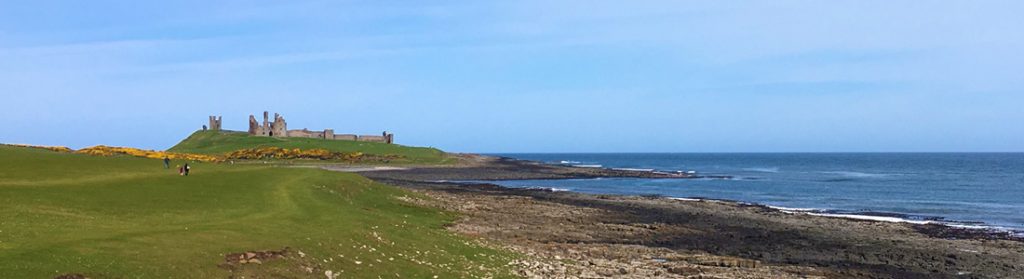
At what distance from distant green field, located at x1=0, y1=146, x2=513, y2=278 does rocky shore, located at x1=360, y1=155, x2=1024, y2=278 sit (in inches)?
142

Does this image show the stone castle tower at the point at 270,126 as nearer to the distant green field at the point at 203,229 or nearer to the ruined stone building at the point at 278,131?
the ruined stone building at the point at 278,131

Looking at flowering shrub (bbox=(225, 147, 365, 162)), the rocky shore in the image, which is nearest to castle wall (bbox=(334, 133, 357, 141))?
flowering shrub (bbox=(225, 147, 365, 162))

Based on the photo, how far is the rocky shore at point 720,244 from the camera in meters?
29.7

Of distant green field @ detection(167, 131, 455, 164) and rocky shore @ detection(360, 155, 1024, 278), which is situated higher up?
distant green field @ detection(167, 131, 455, 164)

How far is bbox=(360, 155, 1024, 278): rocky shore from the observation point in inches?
1169

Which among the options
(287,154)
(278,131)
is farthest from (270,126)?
(287,154)

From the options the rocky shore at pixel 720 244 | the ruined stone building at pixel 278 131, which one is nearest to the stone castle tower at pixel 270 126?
the ruined stone building at pixel 278 131

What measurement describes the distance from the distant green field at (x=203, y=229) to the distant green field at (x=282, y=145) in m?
101

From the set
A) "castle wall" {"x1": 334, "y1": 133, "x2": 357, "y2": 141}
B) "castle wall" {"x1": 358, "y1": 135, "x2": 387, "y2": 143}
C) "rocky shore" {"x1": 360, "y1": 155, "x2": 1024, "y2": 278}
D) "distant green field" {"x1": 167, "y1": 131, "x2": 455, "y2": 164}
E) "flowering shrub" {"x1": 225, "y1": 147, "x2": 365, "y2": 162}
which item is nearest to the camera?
"rocky shore" {"x1": 360, "y1": 155, "x2": 1024, "y2": 278}

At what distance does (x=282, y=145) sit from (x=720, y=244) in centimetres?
12130

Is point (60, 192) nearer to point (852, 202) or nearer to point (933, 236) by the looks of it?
point (933, 236)

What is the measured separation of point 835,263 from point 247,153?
11308 centimetres

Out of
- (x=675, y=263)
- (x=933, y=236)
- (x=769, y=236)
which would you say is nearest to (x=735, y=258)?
(x=675, y=263)

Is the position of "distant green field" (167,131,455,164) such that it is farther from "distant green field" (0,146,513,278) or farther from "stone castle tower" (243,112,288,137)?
"distant green field" (0,146,513,278)
